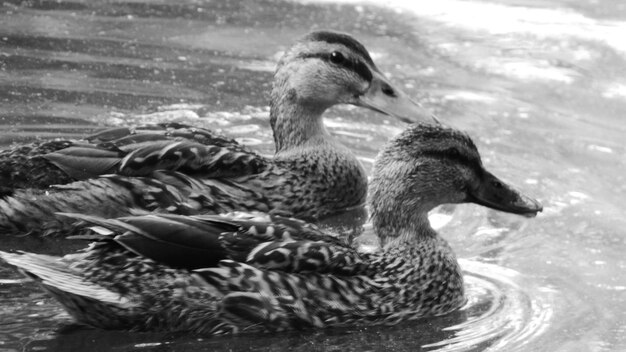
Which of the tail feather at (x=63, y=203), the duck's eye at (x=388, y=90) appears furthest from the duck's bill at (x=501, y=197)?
the tail feather at (x=63, y=203)

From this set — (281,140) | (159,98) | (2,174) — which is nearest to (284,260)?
(2,174)

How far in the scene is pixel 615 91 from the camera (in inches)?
506

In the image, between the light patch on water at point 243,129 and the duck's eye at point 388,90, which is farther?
the light patch on water at point 243,129

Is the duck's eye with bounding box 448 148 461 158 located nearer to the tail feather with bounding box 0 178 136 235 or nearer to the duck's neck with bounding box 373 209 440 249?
the duck's neck with bounding box 373 209 440 249

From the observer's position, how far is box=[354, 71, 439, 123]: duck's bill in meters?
10.7

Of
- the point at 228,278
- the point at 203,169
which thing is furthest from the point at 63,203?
the point at 228,278

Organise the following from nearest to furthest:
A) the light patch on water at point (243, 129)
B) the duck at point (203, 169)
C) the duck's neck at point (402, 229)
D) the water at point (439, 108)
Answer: the water at point (439, 108) < the duck's neck at point (402, 229) < the duck at point (203, 169) < the light patch on water at point (243, 129)

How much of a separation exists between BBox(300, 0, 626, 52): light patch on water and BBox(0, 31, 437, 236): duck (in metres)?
4.34

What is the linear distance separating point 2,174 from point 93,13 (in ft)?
18.4

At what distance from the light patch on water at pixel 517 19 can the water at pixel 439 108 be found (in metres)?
0.03

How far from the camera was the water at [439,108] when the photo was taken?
7770mm

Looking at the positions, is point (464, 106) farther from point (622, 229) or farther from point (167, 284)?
point (167, 284)

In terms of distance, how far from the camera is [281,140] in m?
10.4

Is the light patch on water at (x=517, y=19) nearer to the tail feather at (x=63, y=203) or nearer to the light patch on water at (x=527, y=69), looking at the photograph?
the light patch on water at (x=527, y=69)
